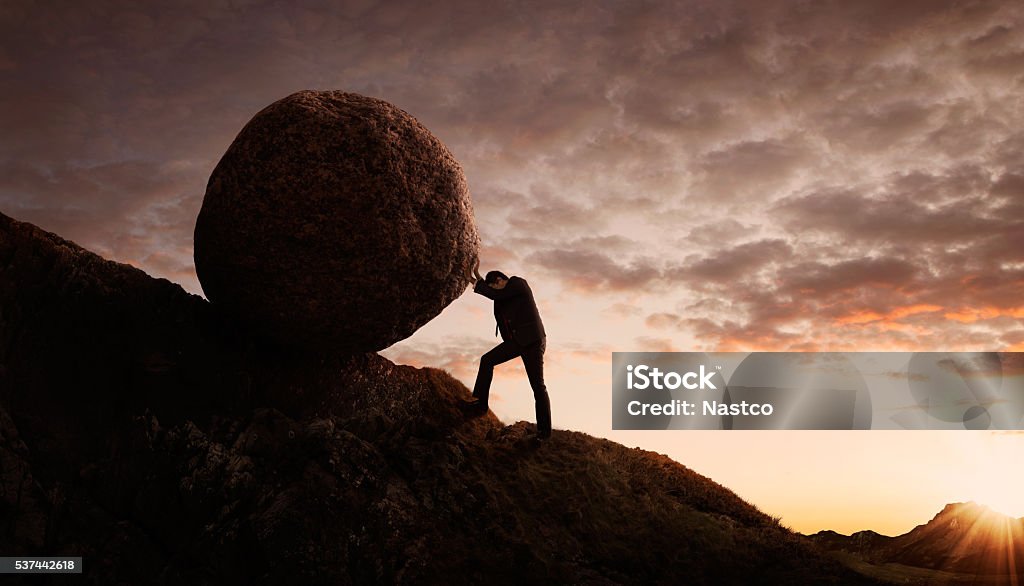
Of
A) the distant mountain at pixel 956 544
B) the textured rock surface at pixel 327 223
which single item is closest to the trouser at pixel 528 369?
the textured rock surface at pixel 327 223

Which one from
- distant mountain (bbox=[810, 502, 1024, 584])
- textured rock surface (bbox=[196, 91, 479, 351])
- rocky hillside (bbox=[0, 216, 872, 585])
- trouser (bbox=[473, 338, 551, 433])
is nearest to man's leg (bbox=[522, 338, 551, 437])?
trouser (bbox=[473, 338, 551, 433])

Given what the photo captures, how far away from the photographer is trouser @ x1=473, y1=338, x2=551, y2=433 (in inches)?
501

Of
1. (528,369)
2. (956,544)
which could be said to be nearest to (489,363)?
(528,369)

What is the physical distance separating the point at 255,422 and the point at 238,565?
7.20ft

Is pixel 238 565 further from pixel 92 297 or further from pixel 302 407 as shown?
pixel 92 297

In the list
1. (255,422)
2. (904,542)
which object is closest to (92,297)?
(255,422)

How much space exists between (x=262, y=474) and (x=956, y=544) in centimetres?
1368

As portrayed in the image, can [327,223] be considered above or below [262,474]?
above

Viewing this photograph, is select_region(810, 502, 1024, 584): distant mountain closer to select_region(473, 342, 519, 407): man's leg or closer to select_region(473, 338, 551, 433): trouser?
select_region(473, 338, 551, 433): trouser

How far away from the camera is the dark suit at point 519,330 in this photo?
1263cm

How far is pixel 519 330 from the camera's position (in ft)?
41.3

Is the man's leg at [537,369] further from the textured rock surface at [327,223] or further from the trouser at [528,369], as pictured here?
the textured rock surface at [327,223]

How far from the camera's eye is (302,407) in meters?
11.9

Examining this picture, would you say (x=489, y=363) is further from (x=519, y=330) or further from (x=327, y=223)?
(x=327, y=223)
